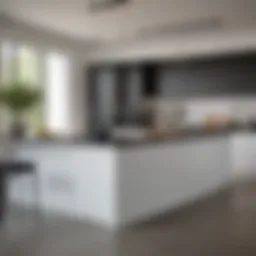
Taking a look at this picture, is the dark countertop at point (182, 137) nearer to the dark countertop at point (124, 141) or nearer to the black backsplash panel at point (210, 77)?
the dark countertop at point (124, 141)

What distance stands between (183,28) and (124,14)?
138 cm

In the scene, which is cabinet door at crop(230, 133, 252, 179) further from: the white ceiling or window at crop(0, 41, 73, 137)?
window at crop(0, 41, 73, 137)

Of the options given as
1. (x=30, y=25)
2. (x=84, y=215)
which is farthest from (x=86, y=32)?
(x=84, y=215)

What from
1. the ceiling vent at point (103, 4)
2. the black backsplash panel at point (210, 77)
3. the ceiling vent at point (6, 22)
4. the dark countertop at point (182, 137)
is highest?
the ceiling vent at point (103, 4)

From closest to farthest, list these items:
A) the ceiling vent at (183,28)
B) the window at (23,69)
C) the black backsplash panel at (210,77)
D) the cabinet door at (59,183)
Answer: the cabinet door at (59,183) < the ceiling vent at (183,28) < the black backsplash panel at (210,77) < the window at (23,69)

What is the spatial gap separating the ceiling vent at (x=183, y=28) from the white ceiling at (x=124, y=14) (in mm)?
146

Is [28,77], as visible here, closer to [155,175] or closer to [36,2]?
[36,2]

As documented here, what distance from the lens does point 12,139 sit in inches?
211

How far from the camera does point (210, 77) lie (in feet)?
25.1

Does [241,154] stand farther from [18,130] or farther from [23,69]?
[23,69]

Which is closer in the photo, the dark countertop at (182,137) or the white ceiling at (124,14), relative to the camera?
the dark countertop at (182,137)

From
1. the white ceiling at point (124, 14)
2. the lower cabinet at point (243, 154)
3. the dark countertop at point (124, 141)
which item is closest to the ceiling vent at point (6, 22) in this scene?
the white ceiling at point (124, 14)

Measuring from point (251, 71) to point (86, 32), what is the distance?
9.49ft

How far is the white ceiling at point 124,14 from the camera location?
513 cm
